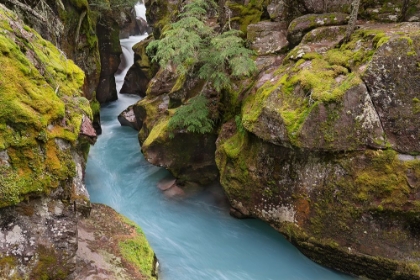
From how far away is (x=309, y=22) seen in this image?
34.5 feet

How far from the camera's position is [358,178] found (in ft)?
24.3

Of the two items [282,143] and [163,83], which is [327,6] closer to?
[282,143]

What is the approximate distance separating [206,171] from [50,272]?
744cm

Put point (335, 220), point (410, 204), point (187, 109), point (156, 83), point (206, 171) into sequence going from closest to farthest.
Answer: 1. point (410, 204)
2. point (335, 220)
3. point (187, 109)
4. point (206, 171)
5. point (156, 83)

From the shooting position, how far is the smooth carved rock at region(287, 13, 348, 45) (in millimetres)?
10211

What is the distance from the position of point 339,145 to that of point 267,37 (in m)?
5.91

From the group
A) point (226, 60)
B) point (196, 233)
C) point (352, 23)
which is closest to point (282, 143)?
point (226, 60)

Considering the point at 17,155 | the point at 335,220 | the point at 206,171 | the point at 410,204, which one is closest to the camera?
the point at 17,155

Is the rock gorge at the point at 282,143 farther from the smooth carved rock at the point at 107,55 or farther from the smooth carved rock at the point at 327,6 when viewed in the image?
the smooth carved rock at the point at 107,55

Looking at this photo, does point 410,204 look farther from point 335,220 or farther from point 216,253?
point 216,253

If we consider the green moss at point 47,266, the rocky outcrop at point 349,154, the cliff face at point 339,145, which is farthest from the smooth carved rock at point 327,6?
the green moss at point 47,266

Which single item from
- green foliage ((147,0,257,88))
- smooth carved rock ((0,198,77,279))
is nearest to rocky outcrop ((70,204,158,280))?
smooth carved rock ((0,198,77,279))

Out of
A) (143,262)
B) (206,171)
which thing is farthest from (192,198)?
(143,262)

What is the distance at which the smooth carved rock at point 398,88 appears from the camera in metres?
7.12
